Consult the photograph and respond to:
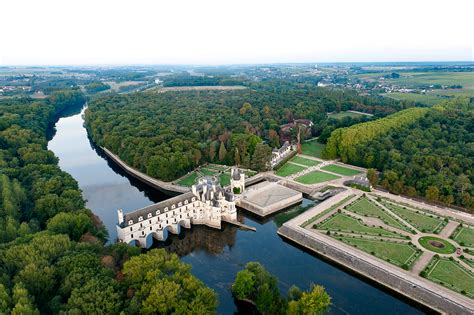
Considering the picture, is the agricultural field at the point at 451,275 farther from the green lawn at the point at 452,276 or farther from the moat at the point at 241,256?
the moat at the point at 241,256

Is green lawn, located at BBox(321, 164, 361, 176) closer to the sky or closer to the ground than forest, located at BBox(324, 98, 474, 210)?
closer to the ground

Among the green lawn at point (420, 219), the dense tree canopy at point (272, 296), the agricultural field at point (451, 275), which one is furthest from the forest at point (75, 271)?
the green lawn at point (420, 219)

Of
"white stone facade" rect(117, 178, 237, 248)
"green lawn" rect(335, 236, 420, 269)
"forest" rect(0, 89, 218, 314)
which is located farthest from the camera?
"white stone facade" rect(117, 178, 237, 248)

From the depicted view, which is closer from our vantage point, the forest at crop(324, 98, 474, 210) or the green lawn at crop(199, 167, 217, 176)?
the forest at crop(324, 98, 474, 210)

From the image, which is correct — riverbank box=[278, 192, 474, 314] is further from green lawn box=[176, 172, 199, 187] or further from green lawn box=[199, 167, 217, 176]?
green lawn box=[199, 167, 217, 176]

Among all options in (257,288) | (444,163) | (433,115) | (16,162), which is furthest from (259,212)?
(433,115)

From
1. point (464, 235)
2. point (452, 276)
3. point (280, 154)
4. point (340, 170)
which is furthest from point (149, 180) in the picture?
point (464, 235)

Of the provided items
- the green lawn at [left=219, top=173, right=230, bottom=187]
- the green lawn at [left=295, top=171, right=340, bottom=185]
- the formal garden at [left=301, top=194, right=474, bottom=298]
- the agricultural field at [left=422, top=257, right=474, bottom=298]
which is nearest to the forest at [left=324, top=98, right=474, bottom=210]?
the formal garden at [left=301, top=194, right=474, bottom=298]
